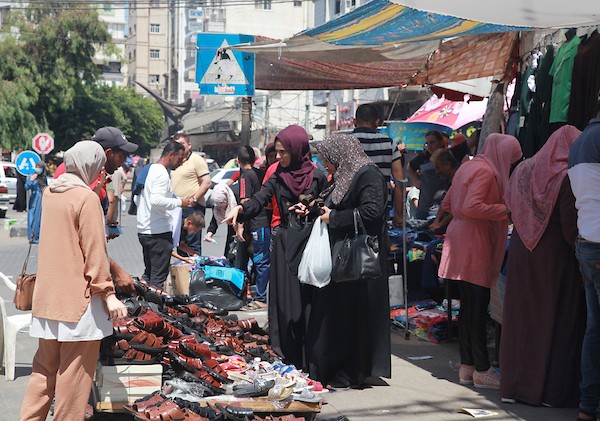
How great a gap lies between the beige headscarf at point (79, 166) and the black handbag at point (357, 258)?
215 centimetres

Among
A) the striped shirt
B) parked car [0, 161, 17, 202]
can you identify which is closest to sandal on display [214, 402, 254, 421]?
the striped shirt

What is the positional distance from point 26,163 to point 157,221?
15354mm

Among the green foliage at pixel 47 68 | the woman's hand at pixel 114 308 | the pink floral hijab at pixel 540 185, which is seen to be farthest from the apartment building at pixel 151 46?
Answer: the woman's hand at pixel 114 308

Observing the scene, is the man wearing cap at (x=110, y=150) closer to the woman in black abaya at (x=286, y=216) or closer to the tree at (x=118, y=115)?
the woman in black abaya at (x=286, y=216)

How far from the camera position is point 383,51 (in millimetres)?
9719

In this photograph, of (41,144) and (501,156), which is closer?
(501,156)

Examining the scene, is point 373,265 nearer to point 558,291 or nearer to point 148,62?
point 558,291

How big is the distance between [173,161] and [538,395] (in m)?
5.15

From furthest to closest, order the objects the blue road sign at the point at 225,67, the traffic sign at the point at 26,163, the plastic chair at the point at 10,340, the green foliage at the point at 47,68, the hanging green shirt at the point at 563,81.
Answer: the green foliage at the point at 47,68, the traffic sign at the point at 26,163, the blue road sign at the point at 225,67, the plastic chair at the point at 10,340, the hanging green shirt at the point at 563,81

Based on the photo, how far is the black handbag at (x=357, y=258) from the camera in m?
6.56

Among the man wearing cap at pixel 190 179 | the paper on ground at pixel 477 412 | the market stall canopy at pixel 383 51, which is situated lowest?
the paper on ground at pixel 477 412

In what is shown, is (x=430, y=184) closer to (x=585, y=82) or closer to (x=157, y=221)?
(x=157, y=221)

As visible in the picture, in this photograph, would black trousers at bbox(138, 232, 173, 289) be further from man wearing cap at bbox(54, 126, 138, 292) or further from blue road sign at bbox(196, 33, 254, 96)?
man wearing cap at bbox(54, 126, 138, 292)

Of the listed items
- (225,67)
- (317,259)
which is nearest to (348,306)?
(317,259)
